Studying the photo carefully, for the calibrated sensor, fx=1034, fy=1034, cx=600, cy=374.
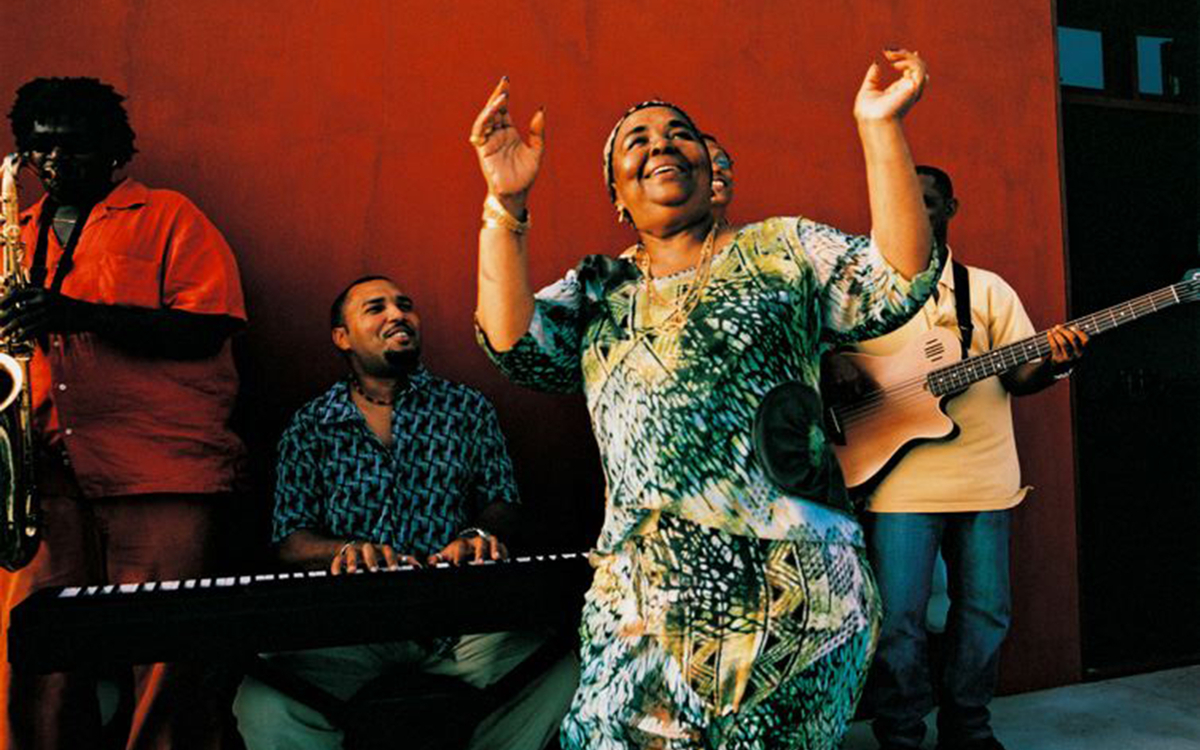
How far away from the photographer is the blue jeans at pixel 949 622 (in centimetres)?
328

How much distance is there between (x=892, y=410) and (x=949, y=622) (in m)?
0.73

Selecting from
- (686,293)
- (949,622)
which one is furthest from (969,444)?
(686,293)

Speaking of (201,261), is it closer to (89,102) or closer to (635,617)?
(89,102)

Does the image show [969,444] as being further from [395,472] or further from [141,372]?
[141,372]

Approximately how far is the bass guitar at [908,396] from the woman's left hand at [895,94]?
188cm

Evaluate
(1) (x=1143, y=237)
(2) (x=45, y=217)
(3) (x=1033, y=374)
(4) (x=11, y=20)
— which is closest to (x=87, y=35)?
(4) (x=11, y=20)

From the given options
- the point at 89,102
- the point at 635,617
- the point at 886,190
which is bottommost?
the point at 635,617

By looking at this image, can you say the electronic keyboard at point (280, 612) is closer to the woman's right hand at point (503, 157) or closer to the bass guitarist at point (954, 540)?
the woman's right hand at point (503, 157)

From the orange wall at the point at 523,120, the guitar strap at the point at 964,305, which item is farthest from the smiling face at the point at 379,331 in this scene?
the guitar strap at the point at 964,305

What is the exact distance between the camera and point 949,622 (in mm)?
3406

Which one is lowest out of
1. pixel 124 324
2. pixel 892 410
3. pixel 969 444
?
pixel 969 444

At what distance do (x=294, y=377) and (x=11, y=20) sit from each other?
4.48 feet

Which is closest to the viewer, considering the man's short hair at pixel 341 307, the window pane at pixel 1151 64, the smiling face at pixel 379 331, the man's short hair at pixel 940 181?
the smiling face at pixel 379 331

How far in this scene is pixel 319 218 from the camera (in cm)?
342
